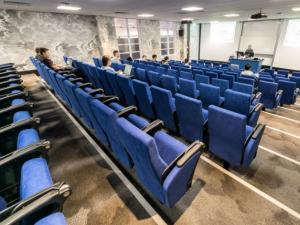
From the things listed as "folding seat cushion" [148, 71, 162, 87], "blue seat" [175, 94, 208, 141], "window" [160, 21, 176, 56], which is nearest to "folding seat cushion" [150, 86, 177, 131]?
"blue seat" [175, 94, 208, 141]

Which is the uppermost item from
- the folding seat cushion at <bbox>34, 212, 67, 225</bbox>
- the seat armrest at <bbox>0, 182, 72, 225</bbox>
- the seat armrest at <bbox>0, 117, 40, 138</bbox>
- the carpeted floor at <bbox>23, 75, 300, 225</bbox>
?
the seat armrest at <bbox>0, 117, 40, 138</bbox>

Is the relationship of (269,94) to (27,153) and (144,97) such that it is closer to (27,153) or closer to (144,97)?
(144,97)

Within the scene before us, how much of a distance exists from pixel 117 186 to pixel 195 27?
15.3 meters

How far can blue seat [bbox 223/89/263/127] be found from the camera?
263 centimetres

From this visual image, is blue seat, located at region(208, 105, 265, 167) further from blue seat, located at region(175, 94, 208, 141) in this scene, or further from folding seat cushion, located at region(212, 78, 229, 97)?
folding seat cushion, located at region(212, 78, 229, 97)

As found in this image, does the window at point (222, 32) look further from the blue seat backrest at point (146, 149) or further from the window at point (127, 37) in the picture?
the blue seat backrest at point (146, 149)

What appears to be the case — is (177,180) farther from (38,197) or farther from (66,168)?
(66,168)

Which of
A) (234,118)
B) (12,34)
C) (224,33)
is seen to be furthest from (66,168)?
(224,33)

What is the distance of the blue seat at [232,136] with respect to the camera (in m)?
1.82

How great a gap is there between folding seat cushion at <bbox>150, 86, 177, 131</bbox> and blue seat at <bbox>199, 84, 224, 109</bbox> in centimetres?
85

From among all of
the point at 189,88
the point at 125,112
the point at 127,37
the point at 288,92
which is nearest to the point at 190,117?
the point at 125,112

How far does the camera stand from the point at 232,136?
1936 mm

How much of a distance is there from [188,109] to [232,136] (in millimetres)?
654

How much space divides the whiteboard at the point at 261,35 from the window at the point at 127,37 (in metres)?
7.57
